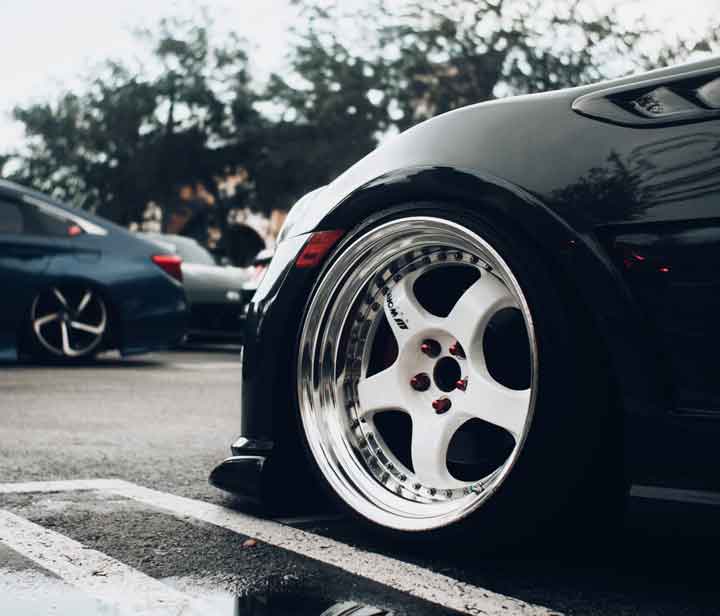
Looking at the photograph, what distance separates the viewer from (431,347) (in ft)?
8.98

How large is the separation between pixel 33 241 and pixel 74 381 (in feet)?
5.06

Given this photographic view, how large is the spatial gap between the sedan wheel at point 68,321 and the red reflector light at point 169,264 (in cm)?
51

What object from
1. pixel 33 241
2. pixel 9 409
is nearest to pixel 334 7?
pixel 33 241

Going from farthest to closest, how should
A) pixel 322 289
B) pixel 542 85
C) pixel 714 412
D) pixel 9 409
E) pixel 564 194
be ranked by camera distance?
1. pixel 542 85
2. pixel 9 409
3. pixel 322 289
4. pixel 564 194
5. pixel 714 412

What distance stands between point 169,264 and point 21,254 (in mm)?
1070

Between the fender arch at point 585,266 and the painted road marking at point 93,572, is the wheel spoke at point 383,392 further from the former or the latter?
the painted road marking at point 93,572

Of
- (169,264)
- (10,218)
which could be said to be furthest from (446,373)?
(10,218)

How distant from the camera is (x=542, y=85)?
A: 2127 cm

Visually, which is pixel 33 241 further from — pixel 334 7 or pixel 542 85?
pixel 334 7

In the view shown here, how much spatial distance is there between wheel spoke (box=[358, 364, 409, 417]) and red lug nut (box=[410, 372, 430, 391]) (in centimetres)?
3

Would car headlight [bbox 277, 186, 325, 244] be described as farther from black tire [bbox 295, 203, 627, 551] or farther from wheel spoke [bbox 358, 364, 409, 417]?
black tire [bbox 295, 203, 627, 551]

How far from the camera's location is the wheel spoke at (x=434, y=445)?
264 cm

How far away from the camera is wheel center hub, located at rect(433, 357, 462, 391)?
8.83ft

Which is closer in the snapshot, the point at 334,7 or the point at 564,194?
the point at 564,194
